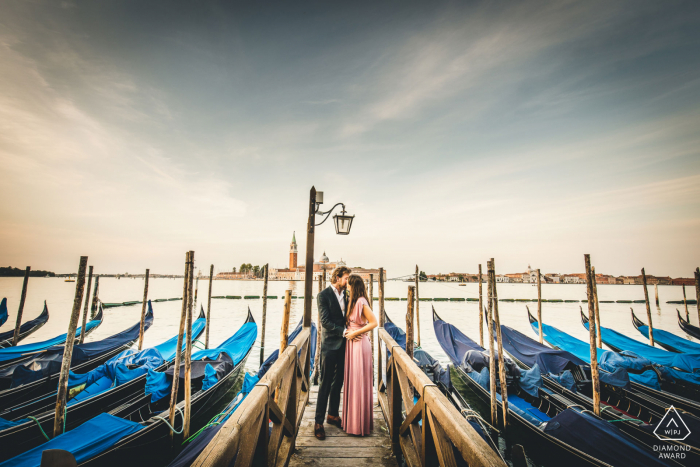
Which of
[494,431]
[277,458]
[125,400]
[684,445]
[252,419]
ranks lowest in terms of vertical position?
[494,431]

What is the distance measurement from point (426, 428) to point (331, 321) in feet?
3.25

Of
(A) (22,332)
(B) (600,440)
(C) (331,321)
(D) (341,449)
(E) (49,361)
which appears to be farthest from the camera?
(A) (22,332)

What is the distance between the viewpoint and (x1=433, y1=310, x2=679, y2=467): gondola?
2.45 meters

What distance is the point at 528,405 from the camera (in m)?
4.55

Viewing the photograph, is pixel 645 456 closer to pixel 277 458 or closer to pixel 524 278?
pixel 277 458

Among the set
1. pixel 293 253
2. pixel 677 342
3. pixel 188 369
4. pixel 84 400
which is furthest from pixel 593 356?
pixel 293 253

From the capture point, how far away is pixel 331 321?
2.47m

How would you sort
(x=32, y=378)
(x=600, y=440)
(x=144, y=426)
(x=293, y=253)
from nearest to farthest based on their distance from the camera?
(x=600, y=440) → (x=144, y=426) → (x=32, y=378) → (x=293, y=253)

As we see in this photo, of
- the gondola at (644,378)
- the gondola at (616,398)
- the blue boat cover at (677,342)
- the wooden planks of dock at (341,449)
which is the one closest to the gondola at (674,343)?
the blue boat cover at (677,342)

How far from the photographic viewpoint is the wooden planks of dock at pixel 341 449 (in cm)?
223

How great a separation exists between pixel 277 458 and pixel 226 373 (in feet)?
13.4

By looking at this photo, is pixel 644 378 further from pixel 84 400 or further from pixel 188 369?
pixel 84 400

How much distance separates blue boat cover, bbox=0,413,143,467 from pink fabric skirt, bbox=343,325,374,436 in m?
2.19

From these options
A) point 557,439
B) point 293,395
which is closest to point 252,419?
point 293,395
